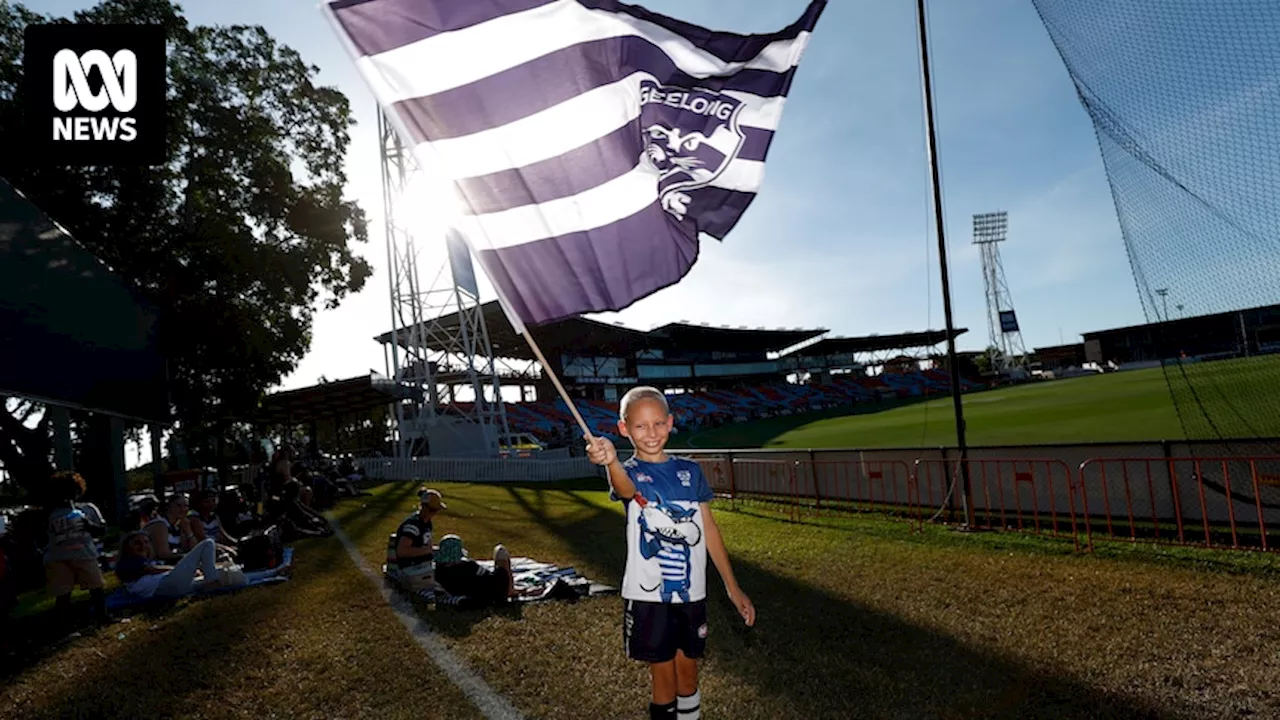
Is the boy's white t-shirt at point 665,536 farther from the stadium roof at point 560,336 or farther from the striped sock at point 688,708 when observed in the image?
the stadium roof at point 560,336

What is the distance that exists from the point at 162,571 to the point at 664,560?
27.3 ft

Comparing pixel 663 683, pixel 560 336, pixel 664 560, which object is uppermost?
pixel 560 336

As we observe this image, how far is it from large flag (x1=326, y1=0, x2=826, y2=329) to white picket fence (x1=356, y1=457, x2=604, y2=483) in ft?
67.7

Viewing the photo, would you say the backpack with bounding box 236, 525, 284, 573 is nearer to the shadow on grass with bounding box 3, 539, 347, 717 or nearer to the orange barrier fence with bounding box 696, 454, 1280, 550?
the shadow on grass with bounding box 3, 539, 347, 717

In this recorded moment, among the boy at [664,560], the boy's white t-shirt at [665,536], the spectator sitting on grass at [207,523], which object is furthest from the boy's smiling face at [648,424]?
the spectator sitting on grass at [207,523]

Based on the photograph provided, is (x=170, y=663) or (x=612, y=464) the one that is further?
(x=170, y=663)

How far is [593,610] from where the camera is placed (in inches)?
245

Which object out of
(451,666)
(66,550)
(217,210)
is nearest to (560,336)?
(217,210)

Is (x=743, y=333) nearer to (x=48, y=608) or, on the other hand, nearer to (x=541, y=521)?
(x=541, y=521)

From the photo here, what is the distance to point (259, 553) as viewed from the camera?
9.00 metres

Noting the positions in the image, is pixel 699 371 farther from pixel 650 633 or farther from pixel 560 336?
pixel 650 633

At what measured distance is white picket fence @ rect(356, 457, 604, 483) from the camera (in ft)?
81.7

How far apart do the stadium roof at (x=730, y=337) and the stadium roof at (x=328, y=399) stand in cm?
3931

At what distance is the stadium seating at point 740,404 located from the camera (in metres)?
53.4
